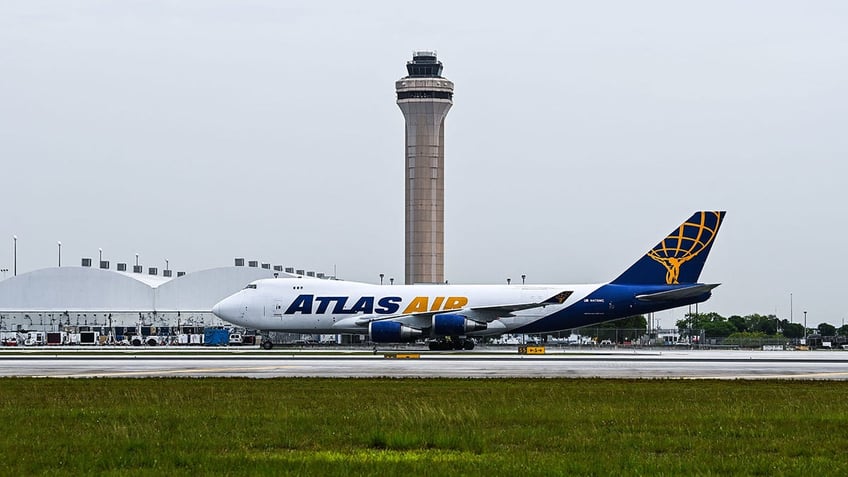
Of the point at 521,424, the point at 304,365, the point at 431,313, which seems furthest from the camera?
the point at 431,313

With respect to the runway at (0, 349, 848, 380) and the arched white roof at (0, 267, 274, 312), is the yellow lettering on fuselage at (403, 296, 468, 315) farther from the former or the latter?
the arched white roof at (0, 267, 274, 312)

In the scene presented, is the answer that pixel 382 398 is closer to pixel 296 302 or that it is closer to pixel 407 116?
pixel 296 302

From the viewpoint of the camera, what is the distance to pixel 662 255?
75125 mm

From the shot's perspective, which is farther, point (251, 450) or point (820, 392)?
point (820, 392)

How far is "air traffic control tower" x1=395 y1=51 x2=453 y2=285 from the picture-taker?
173 meters

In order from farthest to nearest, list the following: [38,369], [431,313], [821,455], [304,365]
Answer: [431,313]
[304,365]
[38,369]
[821,455]

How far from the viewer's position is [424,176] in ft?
568

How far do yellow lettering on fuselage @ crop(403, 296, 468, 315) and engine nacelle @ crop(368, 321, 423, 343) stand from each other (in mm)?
2746

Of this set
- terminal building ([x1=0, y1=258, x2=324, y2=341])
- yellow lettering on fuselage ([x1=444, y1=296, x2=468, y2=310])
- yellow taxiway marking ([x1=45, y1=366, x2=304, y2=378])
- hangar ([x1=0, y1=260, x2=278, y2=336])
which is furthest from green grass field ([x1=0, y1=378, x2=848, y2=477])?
hangar ([x1=0, y1=260, x2=278, y2=336])

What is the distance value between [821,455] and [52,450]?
1078cm

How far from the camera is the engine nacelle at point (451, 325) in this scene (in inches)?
2859

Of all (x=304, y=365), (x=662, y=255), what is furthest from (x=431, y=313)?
(x=304, y=365)

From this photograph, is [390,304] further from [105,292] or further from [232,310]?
[105,292]

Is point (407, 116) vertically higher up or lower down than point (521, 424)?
higher up
